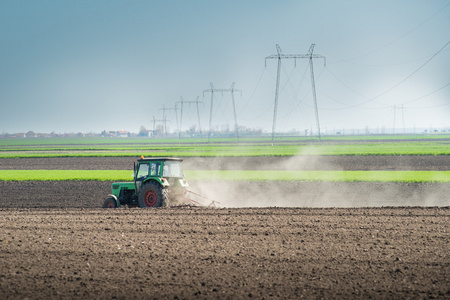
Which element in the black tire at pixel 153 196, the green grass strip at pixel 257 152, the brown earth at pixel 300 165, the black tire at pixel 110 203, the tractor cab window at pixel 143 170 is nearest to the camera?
the black tire at pixel 153 196

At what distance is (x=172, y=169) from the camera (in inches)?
832

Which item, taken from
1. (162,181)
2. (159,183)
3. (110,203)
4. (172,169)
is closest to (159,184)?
(159,183)

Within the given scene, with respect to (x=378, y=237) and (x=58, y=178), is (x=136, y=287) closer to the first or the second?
(x=378, y=237)

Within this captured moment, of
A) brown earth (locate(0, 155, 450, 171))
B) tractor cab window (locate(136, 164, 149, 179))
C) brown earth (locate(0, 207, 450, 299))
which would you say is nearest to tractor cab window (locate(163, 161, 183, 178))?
tractor cab window (locate(136, 164, 149, 179))

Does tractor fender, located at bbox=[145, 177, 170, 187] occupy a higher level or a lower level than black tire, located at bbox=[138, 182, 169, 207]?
higher

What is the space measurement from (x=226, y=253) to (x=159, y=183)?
759 centimetres

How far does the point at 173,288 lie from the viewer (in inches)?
417

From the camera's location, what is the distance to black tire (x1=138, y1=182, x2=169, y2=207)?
2053 cm

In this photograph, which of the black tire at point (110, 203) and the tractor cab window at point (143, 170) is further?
the black tire at point (110, 203)

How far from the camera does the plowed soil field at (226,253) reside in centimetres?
1055

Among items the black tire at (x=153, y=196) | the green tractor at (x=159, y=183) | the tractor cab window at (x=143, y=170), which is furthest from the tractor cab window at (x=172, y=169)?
the tractor cab window at (x=143, y=170)

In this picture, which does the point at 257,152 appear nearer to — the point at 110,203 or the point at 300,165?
the point at 300,165

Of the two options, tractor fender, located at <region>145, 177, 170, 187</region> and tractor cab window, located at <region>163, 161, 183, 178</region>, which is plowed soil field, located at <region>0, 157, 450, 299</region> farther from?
tractor cab window, located at <region>163, 161, 183, 178</region>

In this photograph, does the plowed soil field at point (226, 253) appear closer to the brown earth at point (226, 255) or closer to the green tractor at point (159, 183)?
the brown earth at point (226, 255)
